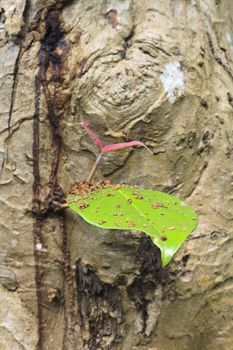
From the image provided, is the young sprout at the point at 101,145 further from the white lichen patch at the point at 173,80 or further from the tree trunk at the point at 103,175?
the white lichen patch at the point at 173,80

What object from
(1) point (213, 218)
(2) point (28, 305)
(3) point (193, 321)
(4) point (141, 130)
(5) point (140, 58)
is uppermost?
(5) point (140, 58)

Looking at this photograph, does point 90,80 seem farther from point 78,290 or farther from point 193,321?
point 193,321

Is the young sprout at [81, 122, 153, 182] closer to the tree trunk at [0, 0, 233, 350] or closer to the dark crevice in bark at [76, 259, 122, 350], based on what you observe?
the tree trunk at [0, 0, 233, 350]

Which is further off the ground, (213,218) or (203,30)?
(203,30)

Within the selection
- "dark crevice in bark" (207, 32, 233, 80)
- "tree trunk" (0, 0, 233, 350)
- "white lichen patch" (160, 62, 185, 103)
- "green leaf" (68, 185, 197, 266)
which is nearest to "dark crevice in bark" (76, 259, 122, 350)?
"tree trunk" (0, 0, 233, 350)

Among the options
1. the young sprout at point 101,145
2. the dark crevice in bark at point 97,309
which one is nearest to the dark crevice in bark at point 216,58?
the young sprout at point 101,145

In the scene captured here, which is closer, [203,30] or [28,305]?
[28,305]

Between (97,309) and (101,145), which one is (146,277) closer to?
(97,309)

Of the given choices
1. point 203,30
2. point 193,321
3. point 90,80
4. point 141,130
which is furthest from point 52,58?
point 193,321
